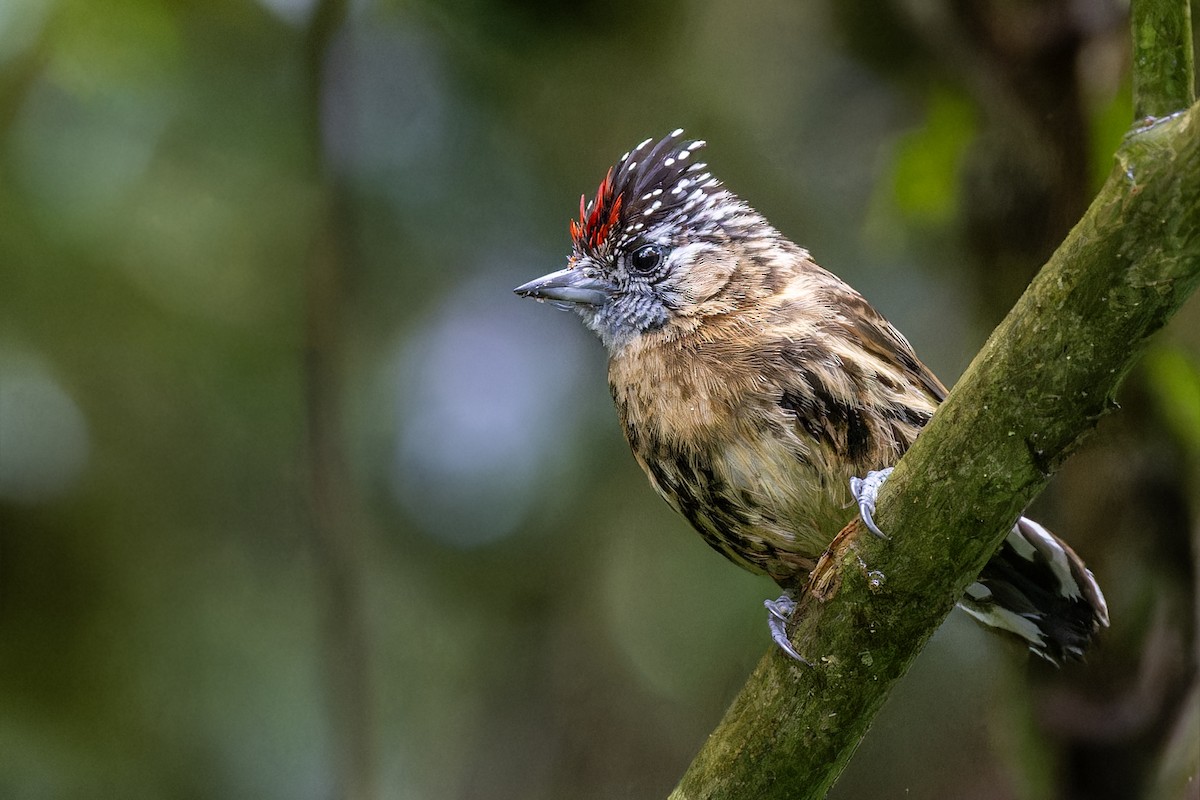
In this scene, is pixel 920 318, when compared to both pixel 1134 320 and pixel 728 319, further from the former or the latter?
pixel 1134 320

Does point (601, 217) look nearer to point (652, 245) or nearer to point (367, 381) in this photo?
point (652, 245)

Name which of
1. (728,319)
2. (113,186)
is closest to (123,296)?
(113,186)

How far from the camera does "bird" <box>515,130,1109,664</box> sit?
7.45 ft

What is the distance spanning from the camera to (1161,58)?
1492 mm

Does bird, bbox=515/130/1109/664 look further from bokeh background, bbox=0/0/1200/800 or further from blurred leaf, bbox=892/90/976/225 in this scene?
bokeh background, bbox=0/0/1200/800

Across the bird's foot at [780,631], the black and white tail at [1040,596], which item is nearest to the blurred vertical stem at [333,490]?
the bird's foot at [780,631]

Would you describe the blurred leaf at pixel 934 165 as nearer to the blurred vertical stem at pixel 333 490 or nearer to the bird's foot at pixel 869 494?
the bird's foot at pixel 869 494

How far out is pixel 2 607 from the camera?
12.6ft

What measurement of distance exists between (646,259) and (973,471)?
1.25m

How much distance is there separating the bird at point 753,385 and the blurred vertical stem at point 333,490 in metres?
0.99

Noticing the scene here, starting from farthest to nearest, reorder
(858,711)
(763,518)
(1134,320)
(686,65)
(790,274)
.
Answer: (686,65), (790,274), (763,518), (858,711), (1134,320)

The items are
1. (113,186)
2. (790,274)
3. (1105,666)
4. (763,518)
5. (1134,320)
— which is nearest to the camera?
→ (1134,320)

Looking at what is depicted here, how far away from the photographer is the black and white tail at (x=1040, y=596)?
2355 millimetres

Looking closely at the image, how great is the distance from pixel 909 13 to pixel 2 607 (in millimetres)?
3247
